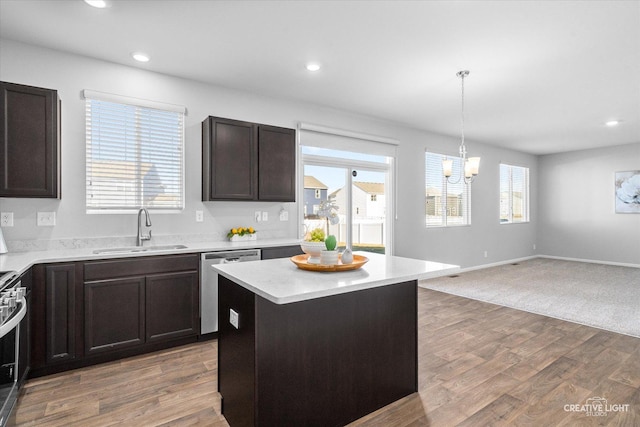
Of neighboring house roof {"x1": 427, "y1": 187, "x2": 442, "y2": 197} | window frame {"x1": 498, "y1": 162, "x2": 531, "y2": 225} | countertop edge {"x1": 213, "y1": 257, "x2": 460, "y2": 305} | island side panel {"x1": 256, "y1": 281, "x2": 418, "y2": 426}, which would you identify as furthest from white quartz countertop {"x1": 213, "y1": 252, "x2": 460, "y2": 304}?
window frame {"x1": 498, "y1": 162, "x2": 531, "y2": 225}

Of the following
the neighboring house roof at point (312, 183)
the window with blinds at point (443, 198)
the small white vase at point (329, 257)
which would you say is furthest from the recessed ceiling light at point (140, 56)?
the window with blinds at point (443, 198)

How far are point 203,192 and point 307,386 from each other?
2.53m

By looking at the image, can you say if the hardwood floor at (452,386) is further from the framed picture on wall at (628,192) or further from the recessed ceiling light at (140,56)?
the framed picture on wall at (628,192)

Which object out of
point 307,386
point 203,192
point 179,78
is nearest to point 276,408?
point 307,386

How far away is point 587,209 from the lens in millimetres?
7840

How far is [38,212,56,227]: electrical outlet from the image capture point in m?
2.99

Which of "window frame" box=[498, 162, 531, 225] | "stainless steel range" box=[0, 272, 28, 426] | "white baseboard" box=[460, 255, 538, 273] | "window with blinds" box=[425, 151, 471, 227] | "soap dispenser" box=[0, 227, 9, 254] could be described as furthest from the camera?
"window frame" box=[498, 162, 531, 225]

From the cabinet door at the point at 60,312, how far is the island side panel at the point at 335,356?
6.17ft

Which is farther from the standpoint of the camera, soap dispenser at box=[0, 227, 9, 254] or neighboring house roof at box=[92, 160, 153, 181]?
neighboring house roof at box=[92, 160, 153, 181]

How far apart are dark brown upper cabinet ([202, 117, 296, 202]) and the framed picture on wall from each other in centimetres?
745

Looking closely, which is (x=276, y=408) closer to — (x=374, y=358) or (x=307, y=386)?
(x=307, y=386)

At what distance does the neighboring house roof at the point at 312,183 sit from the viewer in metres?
4.65

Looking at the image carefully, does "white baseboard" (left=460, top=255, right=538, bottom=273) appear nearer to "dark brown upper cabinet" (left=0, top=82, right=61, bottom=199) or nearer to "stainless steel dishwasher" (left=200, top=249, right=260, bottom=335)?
"stainless steel dishwasher" (left=200, top=249, right=260, bottom=335)

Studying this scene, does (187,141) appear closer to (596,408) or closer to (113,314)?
(113,314)
